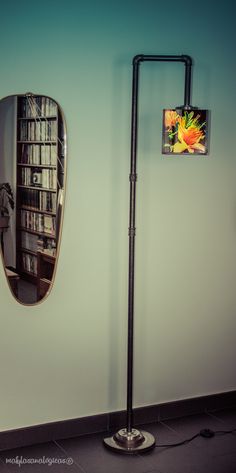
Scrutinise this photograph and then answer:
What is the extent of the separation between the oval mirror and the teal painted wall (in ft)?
0.23

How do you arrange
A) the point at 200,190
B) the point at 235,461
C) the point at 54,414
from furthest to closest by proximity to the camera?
the point at 200,190
the point at 54,414
the point at 235,461

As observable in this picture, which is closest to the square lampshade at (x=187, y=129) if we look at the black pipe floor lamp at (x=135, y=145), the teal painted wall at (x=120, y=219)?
the black pipe floor lamp at (x=135, y=145)

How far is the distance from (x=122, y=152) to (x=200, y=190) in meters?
0.55

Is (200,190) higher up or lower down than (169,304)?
higher up

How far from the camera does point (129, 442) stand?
3.48m

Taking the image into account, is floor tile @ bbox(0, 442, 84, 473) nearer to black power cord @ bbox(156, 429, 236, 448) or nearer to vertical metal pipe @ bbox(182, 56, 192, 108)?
black power cord @ bbox(156, 429, 236, 448)

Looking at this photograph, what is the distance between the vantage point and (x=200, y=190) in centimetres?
382

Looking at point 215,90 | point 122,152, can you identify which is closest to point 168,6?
point 215,90

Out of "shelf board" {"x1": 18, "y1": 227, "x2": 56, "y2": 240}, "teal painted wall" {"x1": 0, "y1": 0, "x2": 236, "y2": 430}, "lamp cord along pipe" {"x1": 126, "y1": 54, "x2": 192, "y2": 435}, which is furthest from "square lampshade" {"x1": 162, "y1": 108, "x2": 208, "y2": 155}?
"shelf board" {"x1": 18, "y1": 227, "x2": 56, "y2": 240}

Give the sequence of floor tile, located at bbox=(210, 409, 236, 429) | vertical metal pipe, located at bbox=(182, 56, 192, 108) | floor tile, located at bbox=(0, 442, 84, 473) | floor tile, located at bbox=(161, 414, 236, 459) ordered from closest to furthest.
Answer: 1. floor tile, located at bbox=(0, 442, 84, 473)
2. vertical metal pipe, located at bbox=(182, 56, 192, 108)
3. floor tile, located at bbox=(161, 414, 236, 459)
4. floor tile, located at bbox=(210, 409, 236, 429)

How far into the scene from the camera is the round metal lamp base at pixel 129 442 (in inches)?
136

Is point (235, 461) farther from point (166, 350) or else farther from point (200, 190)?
point (200, 190)

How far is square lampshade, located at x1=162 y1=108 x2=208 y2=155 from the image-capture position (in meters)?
3.25

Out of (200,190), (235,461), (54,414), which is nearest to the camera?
(235,461)
